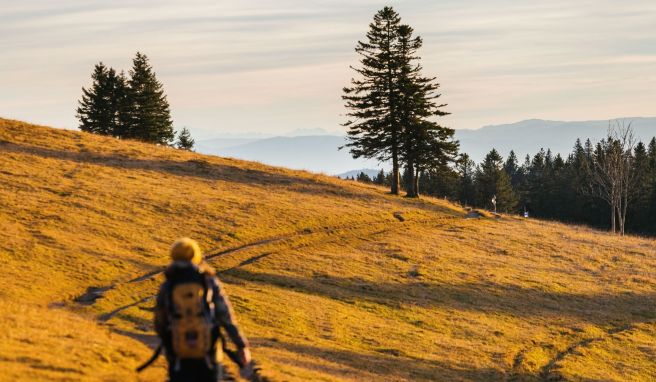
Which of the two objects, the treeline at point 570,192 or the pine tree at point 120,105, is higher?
the pine tree at point 120,105

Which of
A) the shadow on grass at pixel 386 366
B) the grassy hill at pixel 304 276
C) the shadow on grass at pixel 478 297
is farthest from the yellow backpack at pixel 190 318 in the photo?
the shadow on grass at pixel 478 297

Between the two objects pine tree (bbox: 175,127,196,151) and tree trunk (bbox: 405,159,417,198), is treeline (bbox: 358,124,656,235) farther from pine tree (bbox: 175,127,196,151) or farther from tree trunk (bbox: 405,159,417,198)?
pine tree (bbox: 175,127,196,151)

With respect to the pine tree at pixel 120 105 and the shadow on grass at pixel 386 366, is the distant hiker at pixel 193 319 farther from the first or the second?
the pine tree at pixel 120 105

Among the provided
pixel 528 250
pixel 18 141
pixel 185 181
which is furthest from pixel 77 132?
pixel 528 250

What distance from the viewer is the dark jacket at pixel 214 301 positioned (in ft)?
31.2

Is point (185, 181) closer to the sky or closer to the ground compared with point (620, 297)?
closer to the sky

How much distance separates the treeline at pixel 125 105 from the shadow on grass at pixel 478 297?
185 ft

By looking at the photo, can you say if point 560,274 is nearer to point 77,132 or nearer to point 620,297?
point 620,297

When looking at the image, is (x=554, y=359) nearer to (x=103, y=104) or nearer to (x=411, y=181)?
(x=411, y=181)

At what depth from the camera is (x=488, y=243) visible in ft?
164

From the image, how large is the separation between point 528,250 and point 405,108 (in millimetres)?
22320

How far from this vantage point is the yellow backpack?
9516 millimetres

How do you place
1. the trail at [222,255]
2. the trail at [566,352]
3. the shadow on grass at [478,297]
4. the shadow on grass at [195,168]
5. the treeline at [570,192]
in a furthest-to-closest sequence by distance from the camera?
the treeline at [570,192] < the shadow on grass at [195,168] < the shadow on grass at [478,297] < the trail at [566,352] < the trail at [222,255]

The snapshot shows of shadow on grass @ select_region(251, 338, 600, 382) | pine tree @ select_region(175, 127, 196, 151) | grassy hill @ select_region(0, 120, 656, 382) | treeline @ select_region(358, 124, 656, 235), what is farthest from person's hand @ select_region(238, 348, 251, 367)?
pine tree @ select_region(175, 127, 196, 151)
